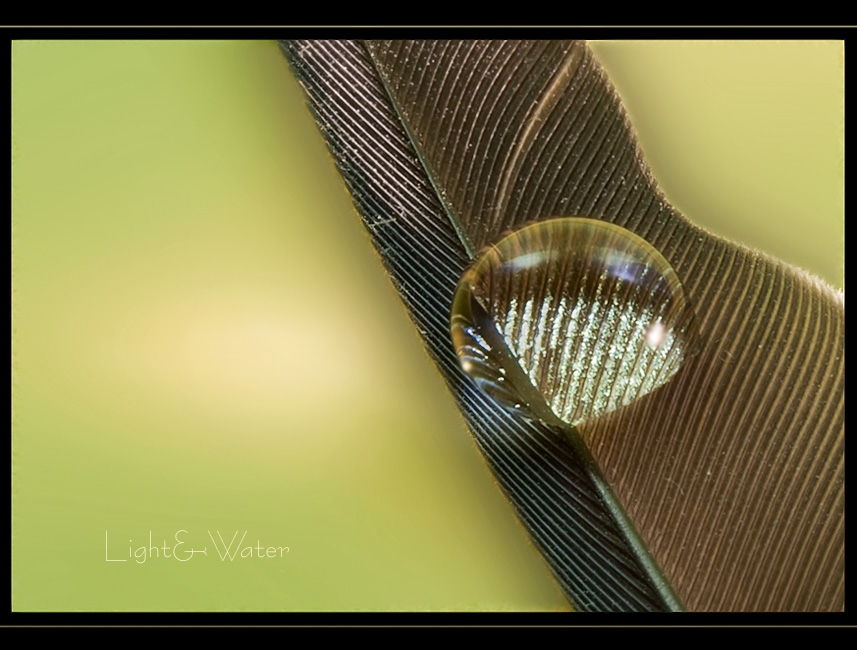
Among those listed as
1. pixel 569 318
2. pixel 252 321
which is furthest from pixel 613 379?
pixel 252 321

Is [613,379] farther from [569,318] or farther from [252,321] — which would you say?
[252,321]

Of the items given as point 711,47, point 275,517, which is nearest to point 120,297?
point 275,517

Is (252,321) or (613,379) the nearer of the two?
(613,379)

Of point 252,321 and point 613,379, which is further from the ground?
point 252,321
